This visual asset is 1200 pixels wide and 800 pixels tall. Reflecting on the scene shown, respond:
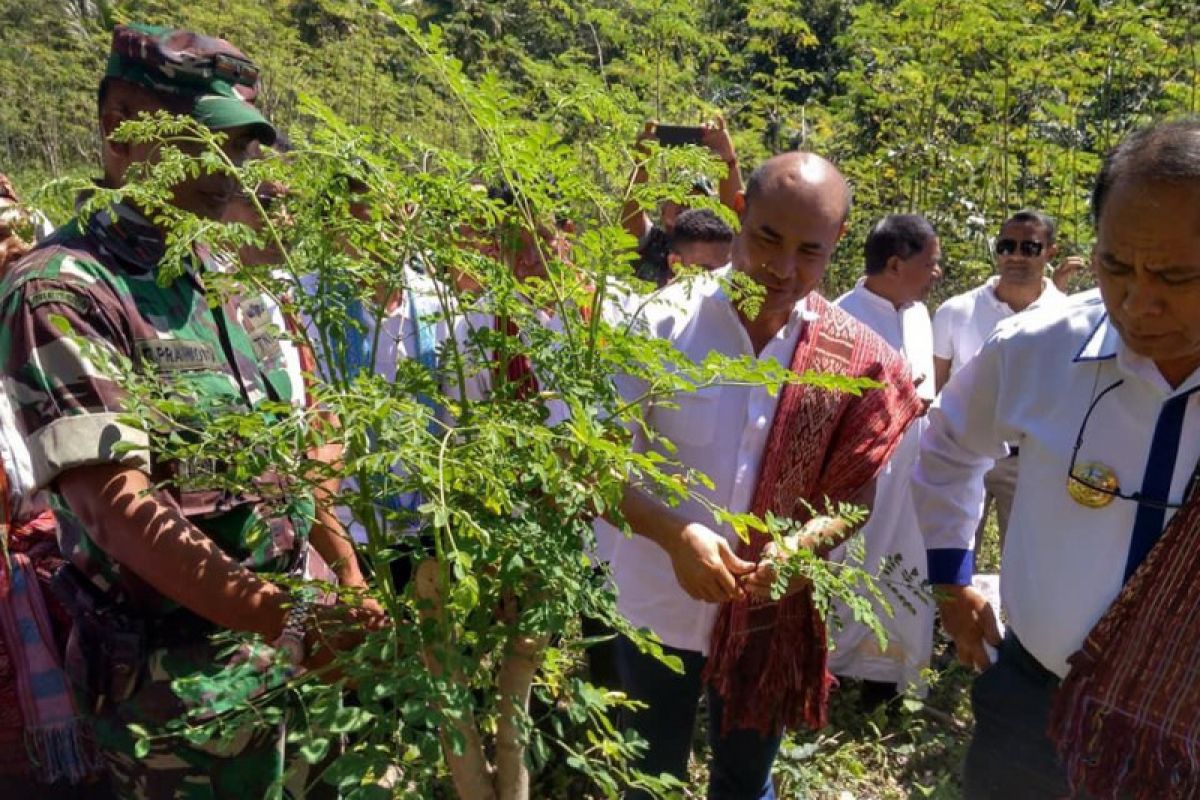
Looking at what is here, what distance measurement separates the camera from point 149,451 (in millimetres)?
1390

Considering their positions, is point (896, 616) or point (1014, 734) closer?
point (1014, 734)

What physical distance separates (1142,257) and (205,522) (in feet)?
5.06

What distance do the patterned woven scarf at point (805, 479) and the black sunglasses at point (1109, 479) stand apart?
0.46 m

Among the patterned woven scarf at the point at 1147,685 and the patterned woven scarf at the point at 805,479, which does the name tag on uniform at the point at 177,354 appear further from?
the patterned woven scarf at the point at 1147,685

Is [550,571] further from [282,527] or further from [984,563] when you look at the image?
[984,563]

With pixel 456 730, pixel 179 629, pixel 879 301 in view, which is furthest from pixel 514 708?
pixel 879 301

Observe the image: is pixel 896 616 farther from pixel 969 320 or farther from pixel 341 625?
pixel 341 625

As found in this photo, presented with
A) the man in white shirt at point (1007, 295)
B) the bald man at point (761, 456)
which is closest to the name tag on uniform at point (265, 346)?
the bald man at point (761, 456)

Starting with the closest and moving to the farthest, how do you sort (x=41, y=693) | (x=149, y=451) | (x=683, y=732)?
(x=149, y=451) → (x=41, y=693) → (x=683, y=732)

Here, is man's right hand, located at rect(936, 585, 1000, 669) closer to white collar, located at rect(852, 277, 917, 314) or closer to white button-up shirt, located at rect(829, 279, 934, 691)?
white button-up shirt, located at rect(829, 279, 934, 691)

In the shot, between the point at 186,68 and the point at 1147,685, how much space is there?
6.19ft

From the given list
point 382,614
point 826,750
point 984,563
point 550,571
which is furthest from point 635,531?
point 984,563

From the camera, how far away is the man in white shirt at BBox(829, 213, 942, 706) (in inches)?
143

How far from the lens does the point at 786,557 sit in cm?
128
